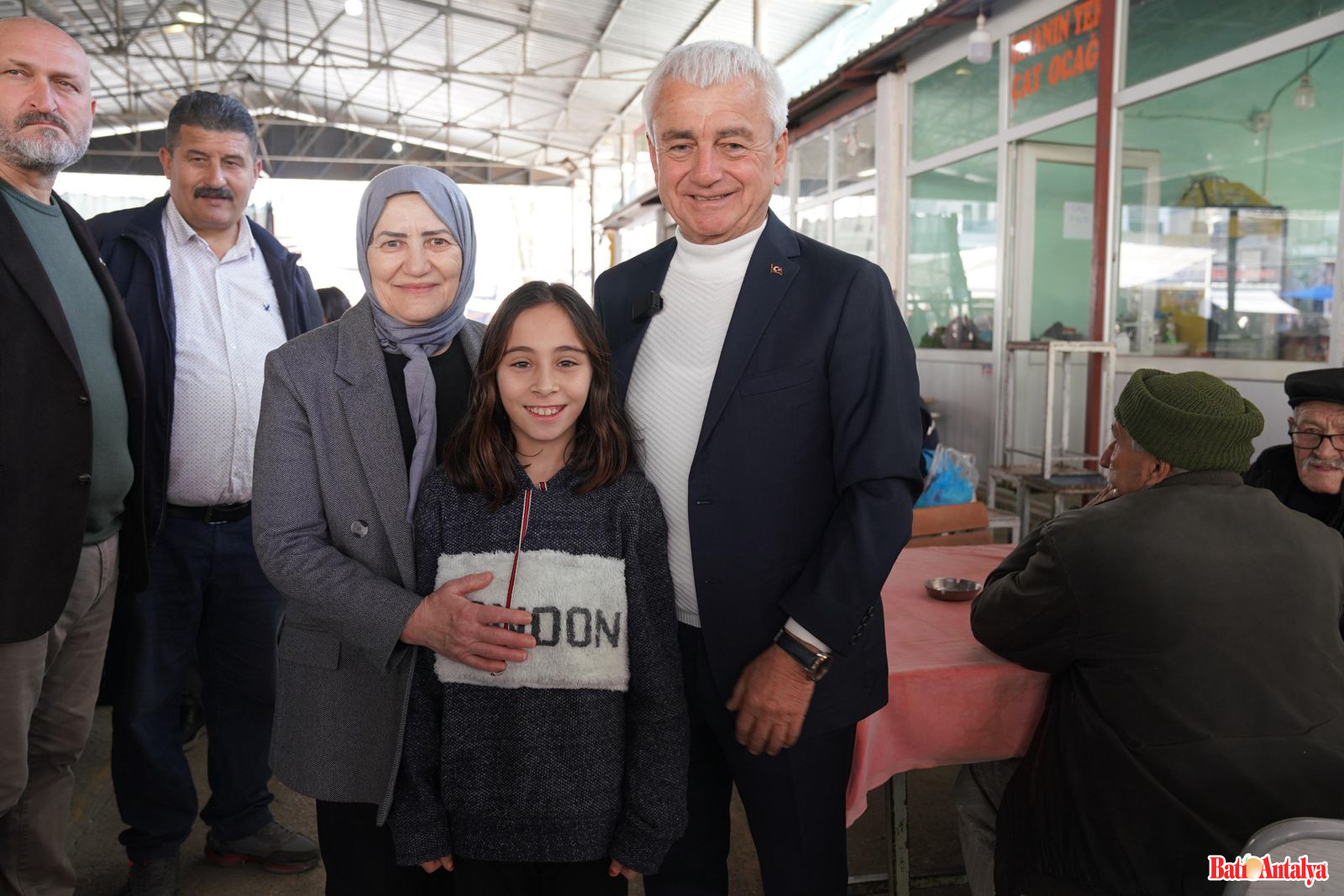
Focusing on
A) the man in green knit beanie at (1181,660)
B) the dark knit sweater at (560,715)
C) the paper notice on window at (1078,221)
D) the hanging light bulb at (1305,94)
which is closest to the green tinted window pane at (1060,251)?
the paper notice on window at (1078,221)

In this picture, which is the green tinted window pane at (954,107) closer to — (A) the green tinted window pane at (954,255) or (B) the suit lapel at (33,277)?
(A) the green tinted window pane at (954,255)

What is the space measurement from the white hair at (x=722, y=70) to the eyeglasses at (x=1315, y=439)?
5.81ft

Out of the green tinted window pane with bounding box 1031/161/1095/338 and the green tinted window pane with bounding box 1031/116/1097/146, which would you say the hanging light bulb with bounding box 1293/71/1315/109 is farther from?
the green tinted window pane with bounding box 1031/161/1095/338

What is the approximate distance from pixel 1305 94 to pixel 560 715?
4.54m

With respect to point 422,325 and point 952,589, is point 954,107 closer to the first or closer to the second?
point 952,589

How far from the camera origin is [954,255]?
754 cm

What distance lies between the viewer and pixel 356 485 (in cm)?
160

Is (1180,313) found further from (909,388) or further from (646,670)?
(646,670)

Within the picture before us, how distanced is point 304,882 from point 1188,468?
8.24 feet

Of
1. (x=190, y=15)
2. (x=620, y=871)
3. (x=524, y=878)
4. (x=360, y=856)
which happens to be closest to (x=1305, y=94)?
(x=620, y=871)

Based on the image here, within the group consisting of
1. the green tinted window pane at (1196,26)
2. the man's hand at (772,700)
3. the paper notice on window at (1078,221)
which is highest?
the green tinted window pane at (1196,26)

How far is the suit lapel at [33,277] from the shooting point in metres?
1.84

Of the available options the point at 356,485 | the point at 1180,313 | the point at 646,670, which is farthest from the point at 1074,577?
the point at 1180,313

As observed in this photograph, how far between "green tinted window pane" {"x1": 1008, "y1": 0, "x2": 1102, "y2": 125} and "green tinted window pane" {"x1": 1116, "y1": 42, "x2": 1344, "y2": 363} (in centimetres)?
48
